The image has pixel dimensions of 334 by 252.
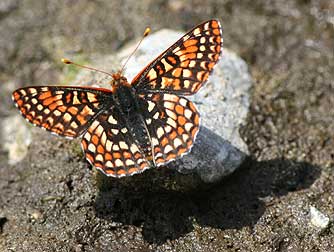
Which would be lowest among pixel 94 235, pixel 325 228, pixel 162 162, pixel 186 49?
pixel 94 235

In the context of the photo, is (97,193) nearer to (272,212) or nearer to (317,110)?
(272,212)

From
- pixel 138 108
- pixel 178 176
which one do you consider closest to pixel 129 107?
pixel 138 108

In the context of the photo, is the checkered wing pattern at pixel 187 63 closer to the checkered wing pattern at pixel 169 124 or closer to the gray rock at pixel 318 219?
the checkered wing pattern at pixel 169 124

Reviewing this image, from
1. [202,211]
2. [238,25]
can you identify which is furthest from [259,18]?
[202,211]

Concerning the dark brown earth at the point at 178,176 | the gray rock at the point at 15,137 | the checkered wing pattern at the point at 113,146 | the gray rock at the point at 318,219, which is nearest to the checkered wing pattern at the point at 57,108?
the checkered wing pattern at the point at 113,146

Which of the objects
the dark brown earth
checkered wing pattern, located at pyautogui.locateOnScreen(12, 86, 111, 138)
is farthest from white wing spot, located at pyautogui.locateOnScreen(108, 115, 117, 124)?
the dark brown earth

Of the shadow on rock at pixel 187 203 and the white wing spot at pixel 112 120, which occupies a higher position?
the white wing spot at pixel 112 120
